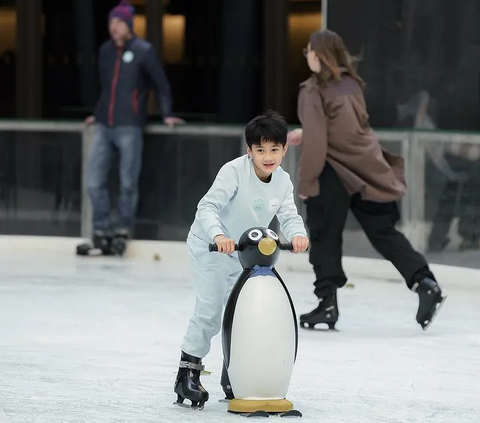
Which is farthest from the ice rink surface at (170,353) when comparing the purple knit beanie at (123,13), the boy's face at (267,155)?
the purple knit beanie at (123,13)

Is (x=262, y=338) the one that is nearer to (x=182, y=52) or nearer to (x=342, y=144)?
(x=342, y=144)

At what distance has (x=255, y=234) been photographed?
19.8 feet

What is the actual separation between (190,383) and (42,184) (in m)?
6.38

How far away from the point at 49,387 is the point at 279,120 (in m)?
1.56

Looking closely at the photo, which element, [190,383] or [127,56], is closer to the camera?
[190,383]

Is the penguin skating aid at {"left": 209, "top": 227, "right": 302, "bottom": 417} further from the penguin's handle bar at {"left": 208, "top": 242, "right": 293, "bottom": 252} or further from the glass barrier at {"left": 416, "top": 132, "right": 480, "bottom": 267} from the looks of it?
the glass barrier at {"left": 416, "top": 132, "right": 480, "bottom": 267}

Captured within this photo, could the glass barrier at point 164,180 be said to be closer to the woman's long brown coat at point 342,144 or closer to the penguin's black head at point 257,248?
the woman's long brown coat at point 342,144

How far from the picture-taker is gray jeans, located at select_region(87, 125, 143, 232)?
473 inches

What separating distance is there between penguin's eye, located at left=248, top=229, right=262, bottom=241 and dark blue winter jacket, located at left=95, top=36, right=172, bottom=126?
6060 mm

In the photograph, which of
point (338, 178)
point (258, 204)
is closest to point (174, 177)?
point (338, 178)

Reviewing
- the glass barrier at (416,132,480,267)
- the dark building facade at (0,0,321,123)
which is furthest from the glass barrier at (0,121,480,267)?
the dark building facade at (0,0,321,123)

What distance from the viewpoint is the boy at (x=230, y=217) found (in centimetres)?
607

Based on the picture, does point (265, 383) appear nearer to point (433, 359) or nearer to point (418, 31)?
point (433, 359)

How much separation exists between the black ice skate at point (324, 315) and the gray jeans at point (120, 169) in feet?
12.2
